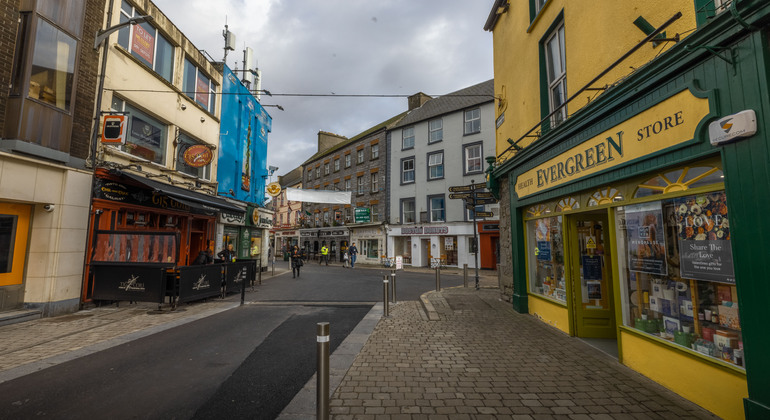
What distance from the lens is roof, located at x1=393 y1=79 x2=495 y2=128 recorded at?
24547 millimetres

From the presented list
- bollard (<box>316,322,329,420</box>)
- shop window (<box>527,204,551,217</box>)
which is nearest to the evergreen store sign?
shop window (<box>527,204,551,217</box>)

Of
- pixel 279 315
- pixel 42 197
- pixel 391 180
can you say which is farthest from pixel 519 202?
pixel 391 180

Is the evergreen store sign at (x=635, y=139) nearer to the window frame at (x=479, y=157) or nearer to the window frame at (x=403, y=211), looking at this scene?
the window frame at (x=479, y=157)

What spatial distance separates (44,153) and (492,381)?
32.7ft

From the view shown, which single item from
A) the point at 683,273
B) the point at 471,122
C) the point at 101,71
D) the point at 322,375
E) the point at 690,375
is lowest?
the point at 690,375

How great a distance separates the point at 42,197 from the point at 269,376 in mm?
7385

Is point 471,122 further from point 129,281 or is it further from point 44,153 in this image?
point 44,153

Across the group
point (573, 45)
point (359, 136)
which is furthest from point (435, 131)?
point (573, 45)

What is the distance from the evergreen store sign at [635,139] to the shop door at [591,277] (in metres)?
0.99

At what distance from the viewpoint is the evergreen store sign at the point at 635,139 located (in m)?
3.48

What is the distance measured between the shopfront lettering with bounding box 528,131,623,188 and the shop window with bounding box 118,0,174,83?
12347 mm

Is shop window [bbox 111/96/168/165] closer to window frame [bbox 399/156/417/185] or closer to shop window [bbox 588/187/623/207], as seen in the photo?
shop window [bbox 588/187/623/207]

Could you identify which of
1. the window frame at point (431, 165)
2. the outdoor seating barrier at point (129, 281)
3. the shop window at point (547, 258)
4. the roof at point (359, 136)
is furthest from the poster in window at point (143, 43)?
the roof at point (359, 136)

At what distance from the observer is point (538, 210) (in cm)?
736
